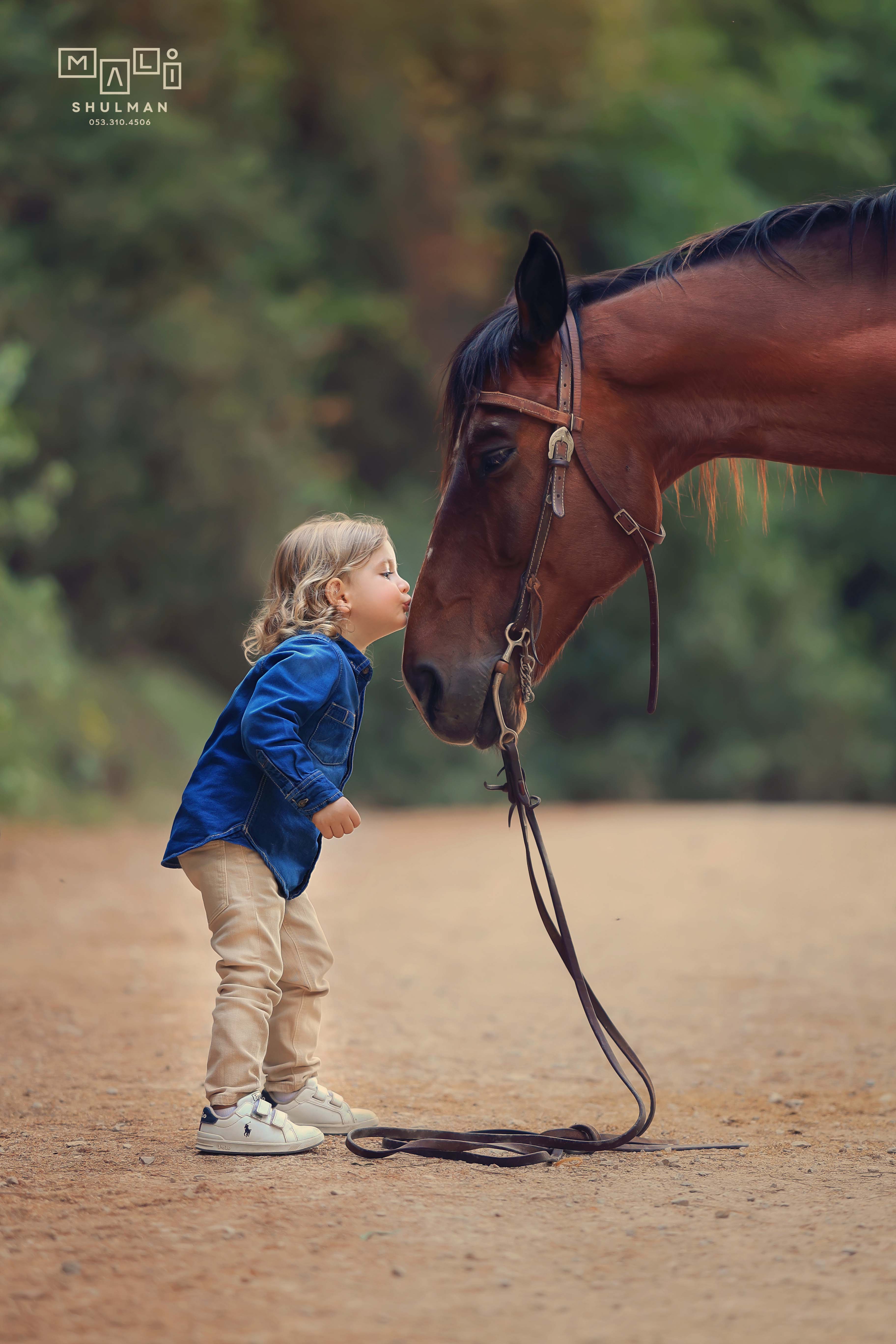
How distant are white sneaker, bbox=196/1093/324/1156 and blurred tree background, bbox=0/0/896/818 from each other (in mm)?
8977

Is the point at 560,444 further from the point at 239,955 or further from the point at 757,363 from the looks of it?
the point at 239,955

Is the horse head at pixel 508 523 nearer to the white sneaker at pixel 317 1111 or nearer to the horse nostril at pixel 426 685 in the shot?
the horse nostril at pixel 426 685

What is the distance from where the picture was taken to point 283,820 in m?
2.77

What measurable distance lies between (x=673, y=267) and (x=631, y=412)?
367mm

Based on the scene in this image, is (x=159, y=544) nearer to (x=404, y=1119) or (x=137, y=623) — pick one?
(x=137, y=623)

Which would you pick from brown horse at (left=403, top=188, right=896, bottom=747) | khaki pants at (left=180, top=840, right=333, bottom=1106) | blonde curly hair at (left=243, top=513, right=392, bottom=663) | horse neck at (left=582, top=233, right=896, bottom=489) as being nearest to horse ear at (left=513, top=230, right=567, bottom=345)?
brown horse at (left=403, top=188, right=896, bottom=747)

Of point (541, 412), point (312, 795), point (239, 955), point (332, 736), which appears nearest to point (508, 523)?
point (541, 412)

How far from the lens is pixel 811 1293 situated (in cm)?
189

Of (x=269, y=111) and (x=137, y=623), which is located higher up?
(x=269, y=111)

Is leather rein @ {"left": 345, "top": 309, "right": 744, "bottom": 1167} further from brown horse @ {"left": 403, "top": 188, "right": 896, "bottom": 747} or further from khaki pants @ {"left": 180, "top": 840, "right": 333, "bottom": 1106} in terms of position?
khaki pants @ {"left": 180, "top": 840, "right": 333, "bottom": 1106}

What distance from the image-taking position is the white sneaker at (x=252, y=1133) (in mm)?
2664

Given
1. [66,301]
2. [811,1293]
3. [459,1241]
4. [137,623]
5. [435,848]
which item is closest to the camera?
[811,1293]

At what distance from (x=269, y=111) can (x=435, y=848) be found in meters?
9.81

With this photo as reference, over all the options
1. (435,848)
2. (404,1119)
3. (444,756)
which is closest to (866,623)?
(444,756)
